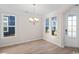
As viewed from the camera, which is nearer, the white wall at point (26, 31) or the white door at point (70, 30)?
→ the white wall at point (26, 31)

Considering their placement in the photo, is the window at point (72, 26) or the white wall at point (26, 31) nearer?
the white wall at point (26, 31)

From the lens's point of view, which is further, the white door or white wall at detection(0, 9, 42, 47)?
the white door

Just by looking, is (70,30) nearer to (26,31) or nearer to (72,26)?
A: (72,26)

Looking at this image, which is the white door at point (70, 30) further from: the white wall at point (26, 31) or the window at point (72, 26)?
the white wall at point (26, 31)

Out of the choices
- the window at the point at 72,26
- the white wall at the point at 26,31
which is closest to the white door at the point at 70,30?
the window at the point at 72,26

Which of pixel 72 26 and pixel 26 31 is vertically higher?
pixel 72 26

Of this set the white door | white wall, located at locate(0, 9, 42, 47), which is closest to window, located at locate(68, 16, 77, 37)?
the white door

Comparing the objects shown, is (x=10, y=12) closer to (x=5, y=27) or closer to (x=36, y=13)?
(x=5, y=27)

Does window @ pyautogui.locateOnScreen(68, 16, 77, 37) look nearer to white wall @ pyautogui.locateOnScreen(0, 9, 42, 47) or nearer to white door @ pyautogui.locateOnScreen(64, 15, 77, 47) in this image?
white door @ pyautogui.locateOnScreen(64, 15, 77, 47)

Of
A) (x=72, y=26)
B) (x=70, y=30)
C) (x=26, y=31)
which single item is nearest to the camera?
(x=26, y=31)

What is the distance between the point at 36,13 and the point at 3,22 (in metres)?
0.75

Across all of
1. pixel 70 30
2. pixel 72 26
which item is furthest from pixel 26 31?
pixel 72 26

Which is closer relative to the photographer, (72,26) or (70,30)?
(70,30)
